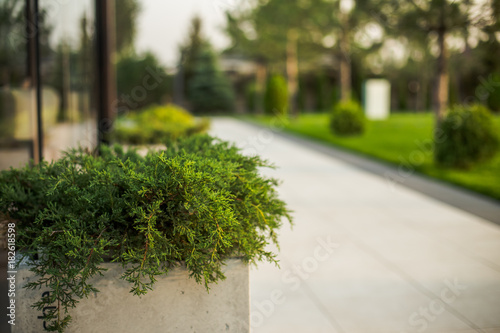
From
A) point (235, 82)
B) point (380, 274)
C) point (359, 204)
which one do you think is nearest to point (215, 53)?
point (235, 82)

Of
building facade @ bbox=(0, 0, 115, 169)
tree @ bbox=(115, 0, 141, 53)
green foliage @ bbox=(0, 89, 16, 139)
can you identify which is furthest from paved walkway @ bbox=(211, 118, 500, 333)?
tree @ bbox=(115, 0, 141, 53)

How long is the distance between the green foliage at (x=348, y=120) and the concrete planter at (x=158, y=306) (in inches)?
611

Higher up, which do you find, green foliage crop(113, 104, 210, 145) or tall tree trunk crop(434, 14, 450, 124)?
tall tree trunk crop(434, 14, 450, 124)

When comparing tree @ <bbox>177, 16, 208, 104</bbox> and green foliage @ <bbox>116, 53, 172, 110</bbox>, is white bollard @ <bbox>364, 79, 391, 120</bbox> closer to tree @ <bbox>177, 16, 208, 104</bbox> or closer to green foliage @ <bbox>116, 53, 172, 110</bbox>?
green foliage @ <bbox>116, 53, 172, 110</bbox>

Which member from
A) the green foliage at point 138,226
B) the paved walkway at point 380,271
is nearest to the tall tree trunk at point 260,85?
the paved walkway at point 380,271

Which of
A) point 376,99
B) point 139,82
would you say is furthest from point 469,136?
point 139,82

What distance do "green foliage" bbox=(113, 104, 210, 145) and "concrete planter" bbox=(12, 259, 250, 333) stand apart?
4.77 meters

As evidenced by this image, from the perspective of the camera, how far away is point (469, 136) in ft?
31.6

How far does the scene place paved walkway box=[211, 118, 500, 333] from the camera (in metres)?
3.53

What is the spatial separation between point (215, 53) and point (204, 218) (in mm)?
37203

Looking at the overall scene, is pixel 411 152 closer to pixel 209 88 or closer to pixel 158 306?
pixel 158 306

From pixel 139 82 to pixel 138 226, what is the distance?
30392mm

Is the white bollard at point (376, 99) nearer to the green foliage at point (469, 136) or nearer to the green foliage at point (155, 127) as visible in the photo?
the green foliage at point (469, 136)

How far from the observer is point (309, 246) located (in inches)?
209
